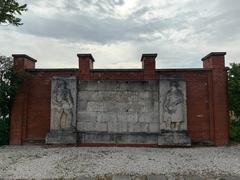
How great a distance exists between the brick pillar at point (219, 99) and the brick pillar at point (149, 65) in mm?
2736

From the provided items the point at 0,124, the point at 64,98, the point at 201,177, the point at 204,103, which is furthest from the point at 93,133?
the point at 201,177

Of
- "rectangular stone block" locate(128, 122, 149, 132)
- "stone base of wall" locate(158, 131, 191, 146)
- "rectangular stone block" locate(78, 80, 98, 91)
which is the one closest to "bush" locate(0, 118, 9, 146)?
"rectangular stone block" locate(78, 80, 98, 91)

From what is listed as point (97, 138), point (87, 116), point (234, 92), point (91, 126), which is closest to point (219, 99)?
point (234, 92)

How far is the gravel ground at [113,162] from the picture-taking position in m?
8.70

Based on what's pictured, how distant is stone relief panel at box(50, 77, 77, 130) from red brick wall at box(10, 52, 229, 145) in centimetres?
60

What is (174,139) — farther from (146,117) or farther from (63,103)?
(63,103)

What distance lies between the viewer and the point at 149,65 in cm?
1442

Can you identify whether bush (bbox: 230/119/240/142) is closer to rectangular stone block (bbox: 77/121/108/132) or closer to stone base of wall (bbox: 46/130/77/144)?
rectangular stone block (bbox: 77/121/108/132)

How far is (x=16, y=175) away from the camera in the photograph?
28.0ft

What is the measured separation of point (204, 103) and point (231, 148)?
237 centimetres

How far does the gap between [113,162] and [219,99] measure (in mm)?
6639

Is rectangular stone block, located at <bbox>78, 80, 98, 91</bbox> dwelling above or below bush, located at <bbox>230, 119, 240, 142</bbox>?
above

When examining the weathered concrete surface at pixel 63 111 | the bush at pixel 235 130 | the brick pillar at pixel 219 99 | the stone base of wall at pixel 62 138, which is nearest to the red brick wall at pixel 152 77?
the brick pillar at pixel 219 99

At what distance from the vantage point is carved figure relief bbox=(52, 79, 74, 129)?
13.8 metres
